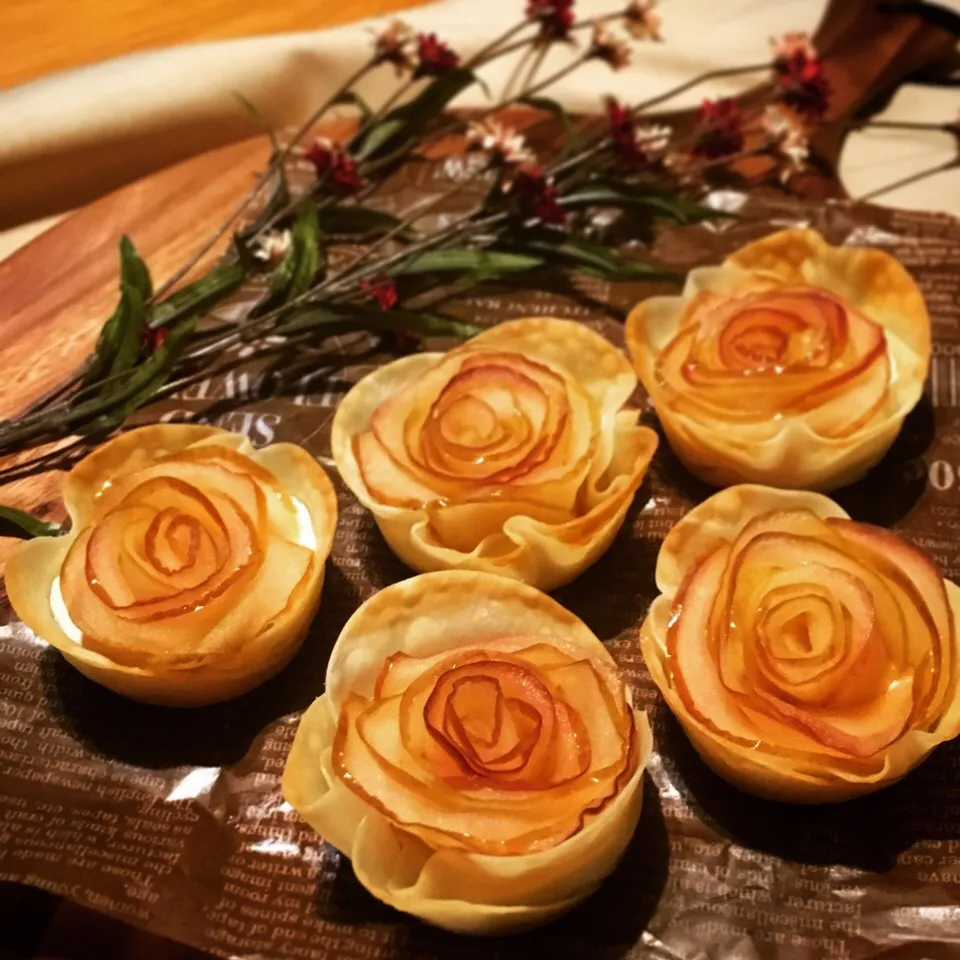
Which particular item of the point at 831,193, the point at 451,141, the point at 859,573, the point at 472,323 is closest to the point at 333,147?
the point at 451,141

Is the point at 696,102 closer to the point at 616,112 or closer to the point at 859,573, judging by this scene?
the point at 616,112

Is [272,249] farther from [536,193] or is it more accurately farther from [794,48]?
[794,48]

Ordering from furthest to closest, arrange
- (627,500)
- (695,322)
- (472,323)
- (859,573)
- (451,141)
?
(451,141)
(472,323)
(695,322)
(627,500)
(859,573)

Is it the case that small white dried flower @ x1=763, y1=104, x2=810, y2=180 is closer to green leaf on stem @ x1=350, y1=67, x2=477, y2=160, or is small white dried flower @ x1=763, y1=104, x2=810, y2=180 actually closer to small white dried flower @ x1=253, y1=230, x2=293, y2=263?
green leaf on stem @ x1=350, y1=67, x2=477, y2=160

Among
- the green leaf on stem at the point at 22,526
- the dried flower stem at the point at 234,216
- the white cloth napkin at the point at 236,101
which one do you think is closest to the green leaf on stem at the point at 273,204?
the dried flower stem at the point at 234,216

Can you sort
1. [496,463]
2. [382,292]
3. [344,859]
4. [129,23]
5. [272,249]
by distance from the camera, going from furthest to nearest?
1. [129,23]
2. [272,249]
3. [382,292]
4. [496,463]
5. [344,859]

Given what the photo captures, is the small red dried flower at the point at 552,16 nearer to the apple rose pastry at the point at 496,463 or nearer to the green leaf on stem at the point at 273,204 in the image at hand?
the green leaf on stem at the point at 273,204

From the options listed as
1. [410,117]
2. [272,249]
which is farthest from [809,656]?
[410,117]

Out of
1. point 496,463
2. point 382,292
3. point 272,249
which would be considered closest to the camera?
point 496,463
